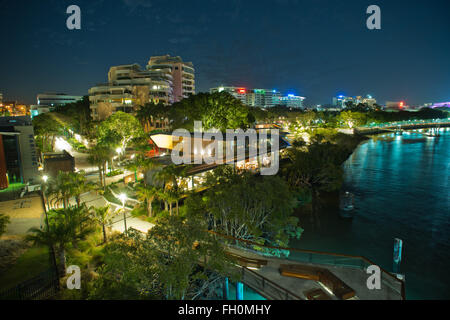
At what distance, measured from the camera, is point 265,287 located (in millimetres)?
12094

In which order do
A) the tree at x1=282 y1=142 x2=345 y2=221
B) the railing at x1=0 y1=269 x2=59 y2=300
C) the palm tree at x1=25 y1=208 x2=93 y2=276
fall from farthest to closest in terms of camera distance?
the tree at x1=282 y1=142 x2=345 y2=221, the palm tree at x1=25 y1=208 x2=93 y2=276, the railing at x1=0 y1=269 x2=59 y2=300

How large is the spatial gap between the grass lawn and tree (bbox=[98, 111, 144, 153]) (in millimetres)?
26190

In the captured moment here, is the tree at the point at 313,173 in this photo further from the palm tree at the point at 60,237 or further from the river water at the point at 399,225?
the palm tree at the point at 60,237

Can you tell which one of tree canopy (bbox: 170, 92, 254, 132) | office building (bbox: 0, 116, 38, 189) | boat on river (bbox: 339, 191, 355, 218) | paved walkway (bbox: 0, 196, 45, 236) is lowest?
boat on river (bbox: 339, 191, 355, 218)

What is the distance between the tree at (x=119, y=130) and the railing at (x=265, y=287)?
32.0m

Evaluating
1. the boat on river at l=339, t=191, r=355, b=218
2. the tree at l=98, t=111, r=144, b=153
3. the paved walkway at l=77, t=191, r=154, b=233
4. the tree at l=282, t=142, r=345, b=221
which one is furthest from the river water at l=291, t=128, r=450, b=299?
the tree at l=98, t=111, r=144, b=153

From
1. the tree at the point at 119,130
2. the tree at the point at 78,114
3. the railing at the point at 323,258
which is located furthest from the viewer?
the tree at the point at 78,114

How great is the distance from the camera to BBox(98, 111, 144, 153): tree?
3874 cm

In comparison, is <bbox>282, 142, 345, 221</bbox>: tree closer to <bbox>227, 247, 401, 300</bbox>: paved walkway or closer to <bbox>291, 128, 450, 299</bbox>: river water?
<bbox>291, 128, 450, 299</bbox>: river water

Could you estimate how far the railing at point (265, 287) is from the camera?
1145 centimetres

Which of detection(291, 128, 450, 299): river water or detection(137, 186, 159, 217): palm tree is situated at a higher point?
detection(137, 186, 159, 217): palm tree

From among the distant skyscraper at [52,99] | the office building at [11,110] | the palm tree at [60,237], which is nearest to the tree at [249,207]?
the palm tree at [60,237]

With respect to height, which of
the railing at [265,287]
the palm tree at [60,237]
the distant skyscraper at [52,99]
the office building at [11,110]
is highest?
the distant skyscraper at [52,99]
